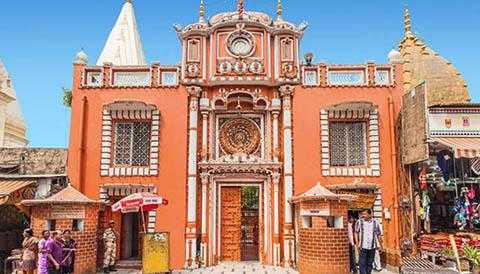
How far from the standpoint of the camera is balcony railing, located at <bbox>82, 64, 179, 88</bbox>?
17.2 m

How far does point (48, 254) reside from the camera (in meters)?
10.5

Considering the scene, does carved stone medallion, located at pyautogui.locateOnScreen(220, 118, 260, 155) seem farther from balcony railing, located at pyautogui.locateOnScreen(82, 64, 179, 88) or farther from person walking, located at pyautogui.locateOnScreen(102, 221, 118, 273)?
person walking, located at pyautogui.locateOnScreen(102, 221, 118, 273)

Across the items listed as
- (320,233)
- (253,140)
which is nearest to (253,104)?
(253,140)

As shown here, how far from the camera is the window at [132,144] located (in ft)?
55.7

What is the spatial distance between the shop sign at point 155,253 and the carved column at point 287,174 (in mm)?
4459

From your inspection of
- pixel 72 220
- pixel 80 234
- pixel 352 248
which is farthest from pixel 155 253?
pixel 352 248

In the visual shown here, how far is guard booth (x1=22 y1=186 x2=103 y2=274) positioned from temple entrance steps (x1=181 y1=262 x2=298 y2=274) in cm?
315

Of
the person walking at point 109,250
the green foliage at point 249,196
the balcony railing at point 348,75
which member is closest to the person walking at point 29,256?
the person walking at point 109,250

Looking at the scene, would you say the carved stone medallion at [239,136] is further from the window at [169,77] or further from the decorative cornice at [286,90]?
the window at [169,77]

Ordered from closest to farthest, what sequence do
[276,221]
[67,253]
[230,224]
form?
[67,253]
[276,221]
[230,224]

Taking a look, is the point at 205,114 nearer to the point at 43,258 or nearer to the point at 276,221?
the point at 276,221

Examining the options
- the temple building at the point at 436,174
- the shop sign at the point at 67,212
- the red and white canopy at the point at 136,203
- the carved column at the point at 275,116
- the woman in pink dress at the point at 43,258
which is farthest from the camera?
the carved column at the point at 275,116

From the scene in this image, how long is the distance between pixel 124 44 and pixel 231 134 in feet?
34.9

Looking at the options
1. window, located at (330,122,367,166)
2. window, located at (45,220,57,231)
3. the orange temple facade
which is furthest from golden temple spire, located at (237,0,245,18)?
window, located at (45,220,57,231)
